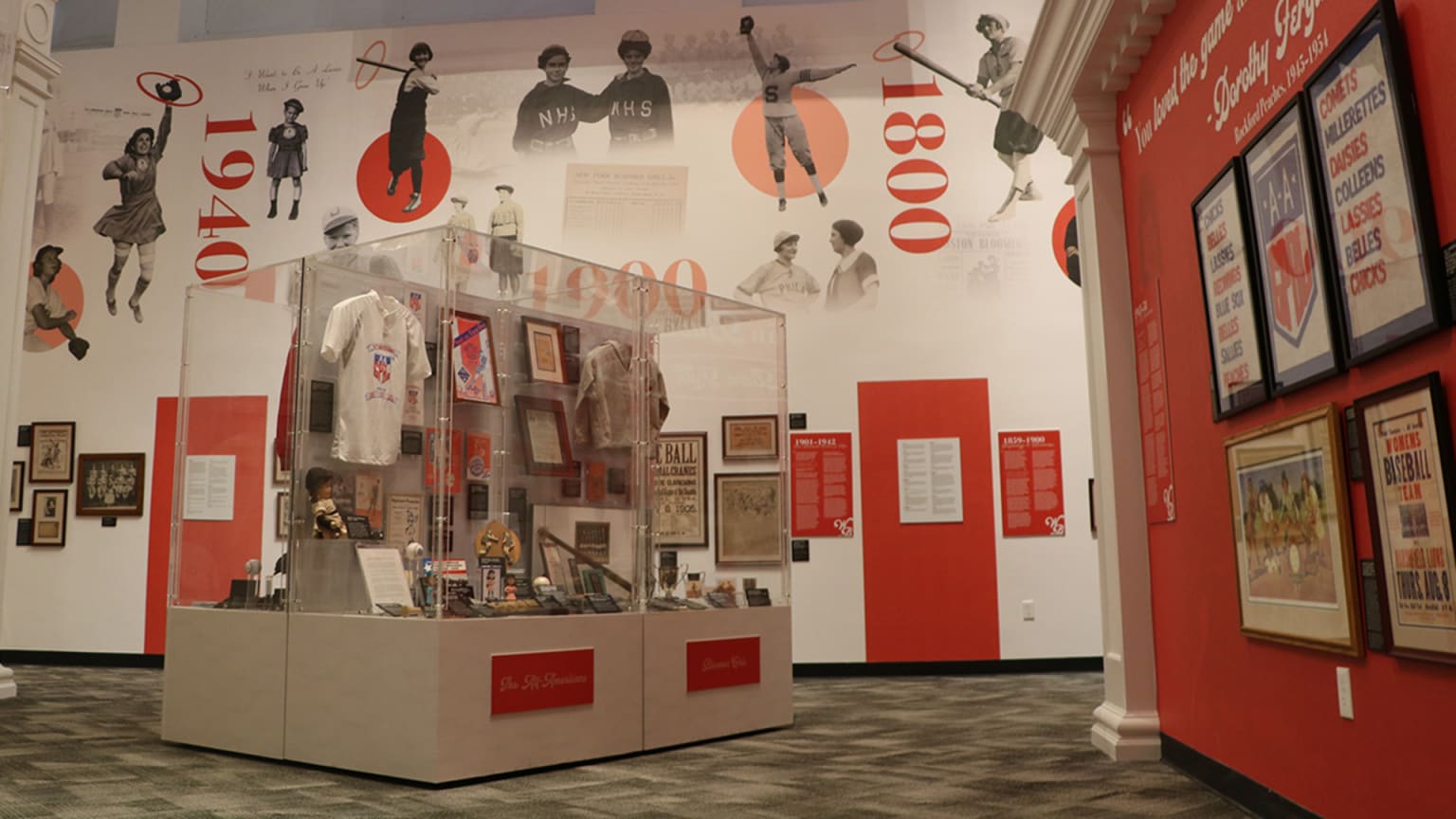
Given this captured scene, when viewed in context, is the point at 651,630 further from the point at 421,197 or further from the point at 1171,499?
the point at 421,197

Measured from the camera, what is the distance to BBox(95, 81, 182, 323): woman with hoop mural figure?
9211mm

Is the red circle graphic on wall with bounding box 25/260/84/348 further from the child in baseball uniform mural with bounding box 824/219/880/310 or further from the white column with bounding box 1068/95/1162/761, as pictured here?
the white column with bounding box 1068/95/1162/761

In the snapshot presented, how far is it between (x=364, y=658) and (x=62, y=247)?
6755 mm

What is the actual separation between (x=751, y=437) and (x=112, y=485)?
228 inches

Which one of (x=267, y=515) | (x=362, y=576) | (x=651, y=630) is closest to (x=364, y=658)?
(x=362, y=576)

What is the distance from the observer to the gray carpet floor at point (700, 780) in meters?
3.67

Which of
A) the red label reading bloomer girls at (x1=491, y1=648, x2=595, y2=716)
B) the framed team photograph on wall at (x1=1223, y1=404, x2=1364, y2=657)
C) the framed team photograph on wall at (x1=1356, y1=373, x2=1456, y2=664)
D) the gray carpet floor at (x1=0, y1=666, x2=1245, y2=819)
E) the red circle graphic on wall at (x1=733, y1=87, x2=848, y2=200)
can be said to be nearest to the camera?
the framed team photograph on wall at (x1=1356, y1=373, x2=1456, y2=664)

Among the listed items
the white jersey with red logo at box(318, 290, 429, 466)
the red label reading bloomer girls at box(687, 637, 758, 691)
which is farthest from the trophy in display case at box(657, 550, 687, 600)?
the white jersey with red logo at box(318, 290, 429, 466)

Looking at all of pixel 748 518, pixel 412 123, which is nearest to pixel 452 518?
pixel 748 518

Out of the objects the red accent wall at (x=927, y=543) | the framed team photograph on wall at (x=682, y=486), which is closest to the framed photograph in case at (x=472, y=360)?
the framed team photograph on wall at (x=682, y=486)

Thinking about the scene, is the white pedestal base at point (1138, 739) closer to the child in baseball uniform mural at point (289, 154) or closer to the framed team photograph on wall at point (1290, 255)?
the framed team photograph on wall at point (1290, 255)

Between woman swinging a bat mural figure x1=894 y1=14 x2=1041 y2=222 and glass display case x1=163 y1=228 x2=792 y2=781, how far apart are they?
386 centimetres

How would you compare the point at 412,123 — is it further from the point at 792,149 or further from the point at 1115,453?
the point at 1115,453

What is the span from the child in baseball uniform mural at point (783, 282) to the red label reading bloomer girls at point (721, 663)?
3.50m
